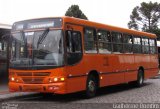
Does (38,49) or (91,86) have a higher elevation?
(38,49)

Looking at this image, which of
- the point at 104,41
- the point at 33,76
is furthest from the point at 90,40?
the point at 33,76

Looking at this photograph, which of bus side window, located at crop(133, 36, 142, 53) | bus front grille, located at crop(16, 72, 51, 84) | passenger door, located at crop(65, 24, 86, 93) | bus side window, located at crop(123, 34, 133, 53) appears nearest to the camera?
bus front grille, located at crop(16, 72, 51, 84)

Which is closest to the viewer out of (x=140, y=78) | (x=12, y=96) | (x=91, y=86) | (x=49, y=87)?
(x=49, y=87)

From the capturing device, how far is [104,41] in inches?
664

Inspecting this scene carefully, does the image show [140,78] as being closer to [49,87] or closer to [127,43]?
[127,43]

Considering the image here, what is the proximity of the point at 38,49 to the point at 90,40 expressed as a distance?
2.41m

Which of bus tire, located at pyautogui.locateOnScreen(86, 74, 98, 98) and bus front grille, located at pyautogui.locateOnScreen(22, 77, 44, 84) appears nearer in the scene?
bus front grille, located at pyautogui.locateOnScreen(22, 77, 44, 84)

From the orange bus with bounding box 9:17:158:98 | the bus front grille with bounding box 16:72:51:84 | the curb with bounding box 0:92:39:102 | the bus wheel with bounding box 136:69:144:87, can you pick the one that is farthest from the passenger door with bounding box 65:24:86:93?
the bus wheel with bounding box 136:69:144:87

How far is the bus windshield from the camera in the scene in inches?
542

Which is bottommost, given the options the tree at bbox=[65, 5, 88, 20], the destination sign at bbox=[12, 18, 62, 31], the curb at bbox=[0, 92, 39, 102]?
the curb at bbox=[0, 92, 39, 102]

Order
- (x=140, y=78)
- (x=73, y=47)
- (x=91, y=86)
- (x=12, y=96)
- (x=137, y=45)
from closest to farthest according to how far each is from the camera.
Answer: (x=73, y=47) < (x=12, y=96) < (x=91, y=86) < (x=137, y=45) < (x=140, y=78)

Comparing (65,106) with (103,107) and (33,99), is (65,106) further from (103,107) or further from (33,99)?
(33,99)

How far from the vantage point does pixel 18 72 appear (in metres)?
14.5

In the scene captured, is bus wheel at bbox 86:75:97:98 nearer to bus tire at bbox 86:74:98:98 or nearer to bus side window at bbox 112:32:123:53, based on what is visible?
bus tire at bbox 86:74:98:98
